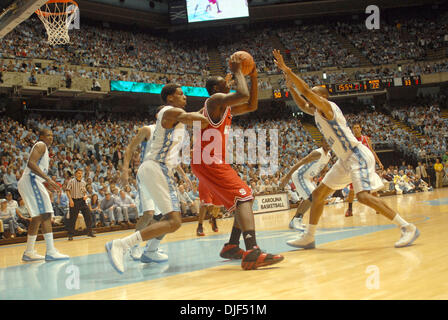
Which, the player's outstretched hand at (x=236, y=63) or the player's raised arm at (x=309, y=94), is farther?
the player's raised arm at (x=309, y=94)

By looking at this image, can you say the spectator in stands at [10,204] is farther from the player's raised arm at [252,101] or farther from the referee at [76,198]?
the player's raised arm at [252,101]

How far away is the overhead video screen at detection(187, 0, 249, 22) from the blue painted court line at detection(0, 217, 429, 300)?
81.6 ft

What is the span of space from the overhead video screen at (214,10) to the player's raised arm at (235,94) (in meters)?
26.4

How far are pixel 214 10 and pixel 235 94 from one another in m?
27.0

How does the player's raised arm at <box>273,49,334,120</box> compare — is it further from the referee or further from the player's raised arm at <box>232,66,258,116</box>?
the referee

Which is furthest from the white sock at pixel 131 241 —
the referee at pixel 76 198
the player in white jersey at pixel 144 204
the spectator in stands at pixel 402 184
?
the spectator in stands at pixel 402 184

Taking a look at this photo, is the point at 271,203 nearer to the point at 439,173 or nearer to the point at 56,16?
the point at 56,16

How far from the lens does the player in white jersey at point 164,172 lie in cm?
398

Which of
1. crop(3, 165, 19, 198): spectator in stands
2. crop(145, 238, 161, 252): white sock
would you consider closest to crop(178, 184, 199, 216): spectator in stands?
crop(3, 165, 19, 198): spectator in stands

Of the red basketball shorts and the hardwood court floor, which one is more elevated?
the red basketball shorts

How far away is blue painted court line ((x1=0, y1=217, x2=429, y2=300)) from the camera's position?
3584 mm

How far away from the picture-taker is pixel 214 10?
29312 mm

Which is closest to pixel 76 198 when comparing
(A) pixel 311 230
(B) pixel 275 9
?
(A) pixel 311 230

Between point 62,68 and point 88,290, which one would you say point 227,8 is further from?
point 88,290
